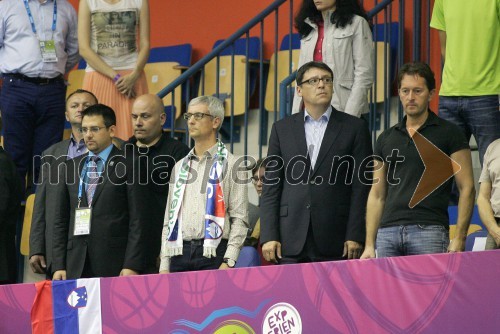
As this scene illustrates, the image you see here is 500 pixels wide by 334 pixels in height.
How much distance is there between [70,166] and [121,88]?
115 centimetres

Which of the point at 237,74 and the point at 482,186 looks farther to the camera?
the point at 237,74

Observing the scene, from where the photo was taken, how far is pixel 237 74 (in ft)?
29.5

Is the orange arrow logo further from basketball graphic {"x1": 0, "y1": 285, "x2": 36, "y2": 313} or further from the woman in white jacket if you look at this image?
basketball graphic {"x1": 0, "y1": 285, "x2": 36, "y2": 313}

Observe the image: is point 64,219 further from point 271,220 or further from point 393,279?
point 393,279

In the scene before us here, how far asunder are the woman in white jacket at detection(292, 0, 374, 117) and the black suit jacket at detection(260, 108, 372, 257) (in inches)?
30.4

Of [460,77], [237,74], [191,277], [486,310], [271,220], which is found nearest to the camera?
[486,310]

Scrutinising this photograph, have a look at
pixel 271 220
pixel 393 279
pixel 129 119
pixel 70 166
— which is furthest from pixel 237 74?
pixel 393 279

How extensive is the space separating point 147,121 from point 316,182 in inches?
57.2

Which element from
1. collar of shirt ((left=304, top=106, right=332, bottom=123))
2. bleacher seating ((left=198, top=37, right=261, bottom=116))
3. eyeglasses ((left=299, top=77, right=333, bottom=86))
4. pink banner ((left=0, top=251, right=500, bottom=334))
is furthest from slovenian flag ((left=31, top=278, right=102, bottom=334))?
bleacher seating ((left=198, top=37, right=261, bottom=116))

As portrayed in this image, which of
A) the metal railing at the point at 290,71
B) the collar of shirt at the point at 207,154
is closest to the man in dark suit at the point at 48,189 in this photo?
the metal railing at the point at 290,71

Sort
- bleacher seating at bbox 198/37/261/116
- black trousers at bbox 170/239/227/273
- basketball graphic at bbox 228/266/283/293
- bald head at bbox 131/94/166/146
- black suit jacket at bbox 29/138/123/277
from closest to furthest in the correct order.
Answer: basketball graphic at bbox 228/266/283/293 < black trousers at bbox 170/239/227/273 < black suit jacket at bbox 29/138/123/277 < bald head at bbox 131/94/166/146 < bleacher seating at bbox 198/37/261/116

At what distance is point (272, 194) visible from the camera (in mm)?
5488

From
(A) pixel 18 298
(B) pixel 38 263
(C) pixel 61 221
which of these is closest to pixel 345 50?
(C) pixel 61 221

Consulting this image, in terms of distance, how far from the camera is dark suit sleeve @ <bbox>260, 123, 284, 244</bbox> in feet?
17.7
